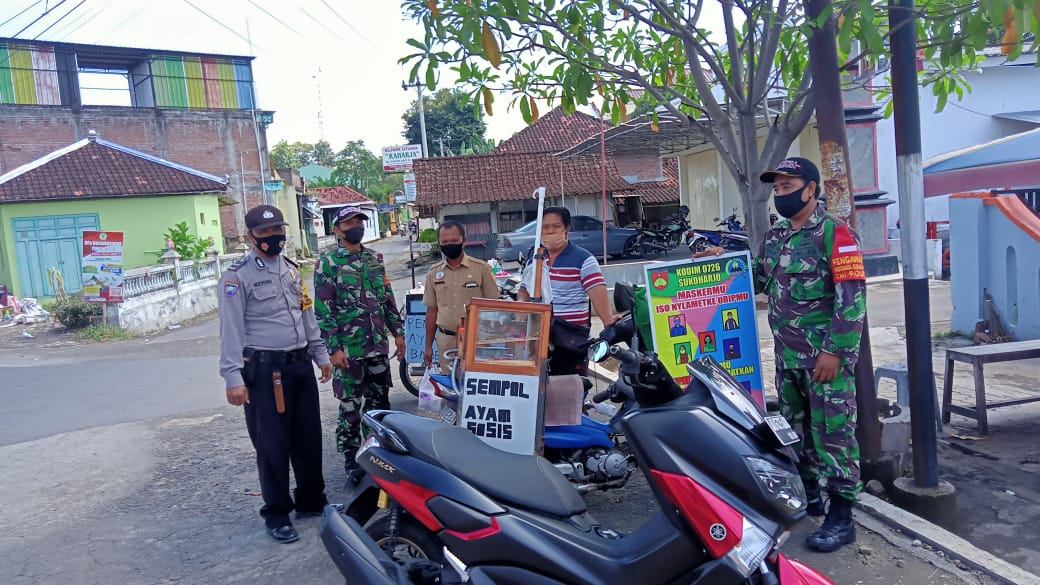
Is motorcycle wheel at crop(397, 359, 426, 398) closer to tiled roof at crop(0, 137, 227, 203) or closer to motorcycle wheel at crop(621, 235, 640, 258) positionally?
motorcycle wheel at crop(621, 235, 640, 258)

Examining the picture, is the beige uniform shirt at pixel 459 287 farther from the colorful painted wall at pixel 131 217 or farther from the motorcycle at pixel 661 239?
the colorful painted wall at pixel 131 217

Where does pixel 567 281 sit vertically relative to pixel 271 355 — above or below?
above

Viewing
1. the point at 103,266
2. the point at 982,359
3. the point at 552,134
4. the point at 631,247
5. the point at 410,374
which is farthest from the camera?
the point at 552,134

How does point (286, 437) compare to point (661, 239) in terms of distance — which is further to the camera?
point (661, 239)

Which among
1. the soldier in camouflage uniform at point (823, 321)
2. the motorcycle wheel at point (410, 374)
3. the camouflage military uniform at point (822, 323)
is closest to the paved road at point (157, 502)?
the motorcycle wheel at point (410, 374)

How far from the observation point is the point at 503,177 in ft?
81.9

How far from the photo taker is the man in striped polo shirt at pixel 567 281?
4777 mm

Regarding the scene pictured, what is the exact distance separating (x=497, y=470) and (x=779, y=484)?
0.99 metres

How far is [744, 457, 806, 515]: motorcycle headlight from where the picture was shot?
7.43ft

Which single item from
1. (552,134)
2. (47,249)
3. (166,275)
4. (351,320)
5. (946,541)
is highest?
(552,134)

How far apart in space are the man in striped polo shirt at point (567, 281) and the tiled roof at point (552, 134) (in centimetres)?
2407

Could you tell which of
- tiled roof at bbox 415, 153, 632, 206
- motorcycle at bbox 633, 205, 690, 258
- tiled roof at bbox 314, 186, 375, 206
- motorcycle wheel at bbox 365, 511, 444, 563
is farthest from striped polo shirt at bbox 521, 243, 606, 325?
tiled roof at bbox 314, 186, 375, 206

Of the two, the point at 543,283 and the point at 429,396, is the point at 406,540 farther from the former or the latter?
the point at 543,283

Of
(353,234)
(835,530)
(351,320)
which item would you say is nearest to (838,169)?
(835,530)
